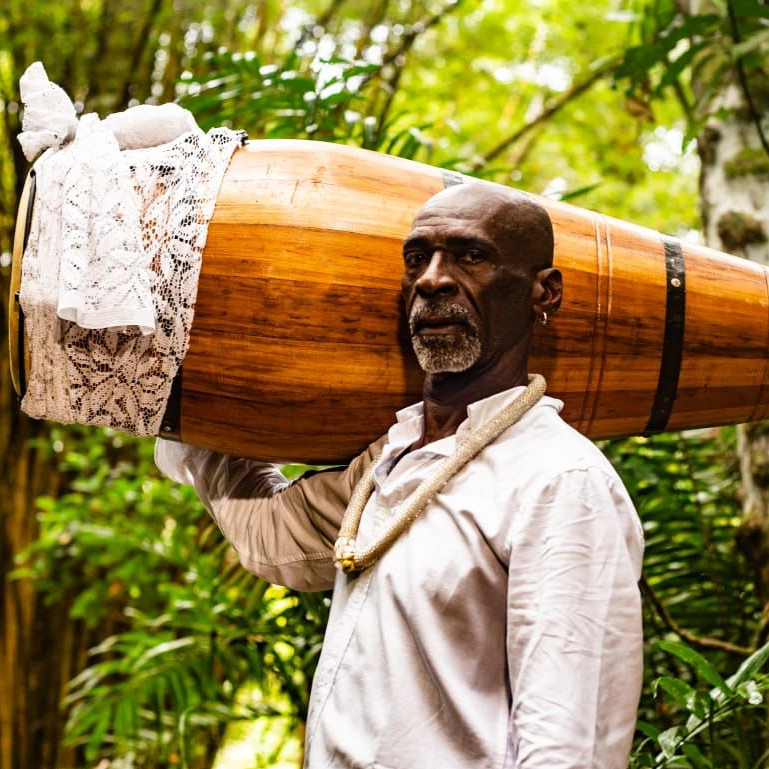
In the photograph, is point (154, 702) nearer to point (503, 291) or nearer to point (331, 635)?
point (331, 635)

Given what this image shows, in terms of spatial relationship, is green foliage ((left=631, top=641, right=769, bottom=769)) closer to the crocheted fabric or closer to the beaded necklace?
the beaded necklace

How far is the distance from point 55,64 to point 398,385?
9.88 ft

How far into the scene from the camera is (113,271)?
1.24 metres

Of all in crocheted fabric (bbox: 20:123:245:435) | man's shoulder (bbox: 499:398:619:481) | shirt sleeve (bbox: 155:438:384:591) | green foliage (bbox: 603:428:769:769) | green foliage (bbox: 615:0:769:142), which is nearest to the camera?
man's shoulder (bbox: 499:398:619:481)

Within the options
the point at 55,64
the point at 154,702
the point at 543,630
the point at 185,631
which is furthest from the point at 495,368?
the point at 55,64

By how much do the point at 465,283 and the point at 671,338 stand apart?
381 mm

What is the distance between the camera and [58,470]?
3672 millimetres

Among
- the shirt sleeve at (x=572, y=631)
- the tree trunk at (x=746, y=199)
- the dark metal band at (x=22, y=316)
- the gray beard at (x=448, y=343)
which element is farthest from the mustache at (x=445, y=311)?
the tree trunk at (x=746, y=199)

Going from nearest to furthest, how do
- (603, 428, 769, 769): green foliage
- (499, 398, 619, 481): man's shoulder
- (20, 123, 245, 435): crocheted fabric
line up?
(499, 398, 619, 481): man's shoulder, (20, 123, 245, 435): crocheted fabric, (603, 428, 769, 769): green foliage

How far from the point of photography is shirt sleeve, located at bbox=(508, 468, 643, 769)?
1.02 meters

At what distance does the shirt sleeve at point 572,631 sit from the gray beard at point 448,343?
198mm

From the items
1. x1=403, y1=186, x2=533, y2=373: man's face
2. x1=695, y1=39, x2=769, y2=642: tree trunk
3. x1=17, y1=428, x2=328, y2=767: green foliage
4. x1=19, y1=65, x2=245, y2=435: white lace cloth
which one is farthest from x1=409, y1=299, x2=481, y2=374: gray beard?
x1=695, y1=39, x2=769, y2=642: tree trunk

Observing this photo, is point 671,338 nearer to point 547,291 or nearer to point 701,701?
point 547,291

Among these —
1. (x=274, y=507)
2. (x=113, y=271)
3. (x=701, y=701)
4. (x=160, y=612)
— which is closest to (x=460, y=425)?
(x=274, y=507)
